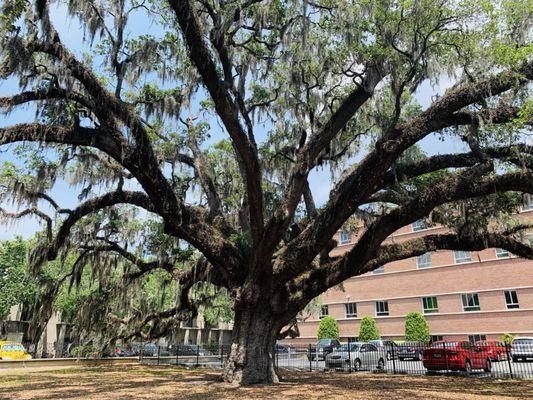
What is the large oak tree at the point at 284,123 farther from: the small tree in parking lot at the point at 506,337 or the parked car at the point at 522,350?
the small tree in parking lot at the point at 506,337

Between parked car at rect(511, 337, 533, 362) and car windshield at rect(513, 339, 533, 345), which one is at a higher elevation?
car windshield at rect(513, 339, 533, 345)

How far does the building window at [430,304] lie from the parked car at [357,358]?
Result: 1549 cm

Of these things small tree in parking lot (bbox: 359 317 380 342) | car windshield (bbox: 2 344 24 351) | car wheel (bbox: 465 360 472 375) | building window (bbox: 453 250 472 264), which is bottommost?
car wheel (bbox: 465 360 472 375)

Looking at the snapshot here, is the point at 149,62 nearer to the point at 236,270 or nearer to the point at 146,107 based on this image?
the point at 146,107

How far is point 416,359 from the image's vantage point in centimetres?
2136

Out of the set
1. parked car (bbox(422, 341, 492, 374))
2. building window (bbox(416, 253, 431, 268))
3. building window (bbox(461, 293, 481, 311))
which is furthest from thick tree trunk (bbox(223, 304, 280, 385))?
building window (bbox(416, 253, 431, 268))

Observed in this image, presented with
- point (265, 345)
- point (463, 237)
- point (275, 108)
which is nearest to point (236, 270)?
point (265, 345)

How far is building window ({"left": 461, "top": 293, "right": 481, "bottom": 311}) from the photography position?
31.5 metres

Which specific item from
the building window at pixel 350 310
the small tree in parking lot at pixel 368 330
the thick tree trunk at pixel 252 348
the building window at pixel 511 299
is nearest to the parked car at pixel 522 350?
the building window at pixel 511 299

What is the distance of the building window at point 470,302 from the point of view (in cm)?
3150

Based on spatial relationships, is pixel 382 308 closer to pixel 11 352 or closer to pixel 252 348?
pixel 11 352

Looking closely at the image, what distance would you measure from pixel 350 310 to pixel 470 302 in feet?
37.4

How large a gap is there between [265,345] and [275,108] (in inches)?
277

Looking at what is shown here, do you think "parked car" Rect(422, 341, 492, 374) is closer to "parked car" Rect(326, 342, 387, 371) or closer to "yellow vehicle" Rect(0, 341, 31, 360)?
"parked car" Rect(326, 342, 387, 371)
